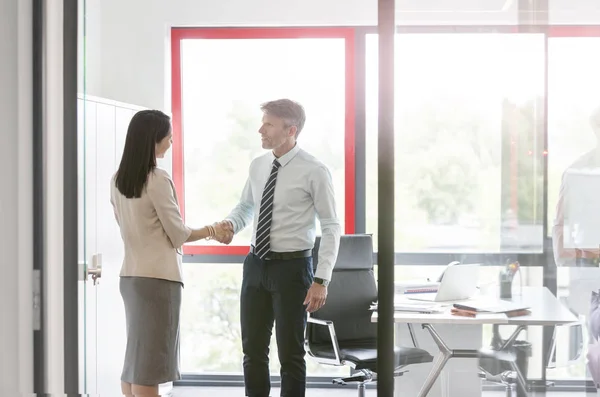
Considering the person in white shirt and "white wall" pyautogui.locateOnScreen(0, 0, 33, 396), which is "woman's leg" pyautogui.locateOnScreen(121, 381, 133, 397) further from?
the person in white shirt

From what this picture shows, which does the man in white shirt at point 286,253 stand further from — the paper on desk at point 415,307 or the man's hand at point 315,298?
the paper on desk at point 415,307

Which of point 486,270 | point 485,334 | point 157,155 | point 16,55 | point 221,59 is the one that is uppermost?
point 221,59

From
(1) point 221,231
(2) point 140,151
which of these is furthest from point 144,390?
(2) point 140,151

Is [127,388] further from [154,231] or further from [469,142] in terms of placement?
[469,142]

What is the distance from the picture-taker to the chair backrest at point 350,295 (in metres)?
4.13

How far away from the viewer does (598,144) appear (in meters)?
2.95

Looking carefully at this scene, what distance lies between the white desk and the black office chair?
35.9 inches

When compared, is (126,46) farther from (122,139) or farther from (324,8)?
(324,8)

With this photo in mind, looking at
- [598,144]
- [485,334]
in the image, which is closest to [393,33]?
[598,144]

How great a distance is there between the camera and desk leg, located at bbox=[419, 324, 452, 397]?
3.06 metres

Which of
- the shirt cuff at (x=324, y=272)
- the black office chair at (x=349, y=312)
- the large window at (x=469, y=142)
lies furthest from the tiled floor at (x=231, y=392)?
the large window at (x=469, y=142)

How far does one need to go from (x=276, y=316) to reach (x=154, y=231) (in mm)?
651

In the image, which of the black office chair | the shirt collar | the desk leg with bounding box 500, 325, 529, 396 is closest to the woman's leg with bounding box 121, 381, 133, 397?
the black office chair

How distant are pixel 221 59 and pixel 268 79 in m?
0.31
